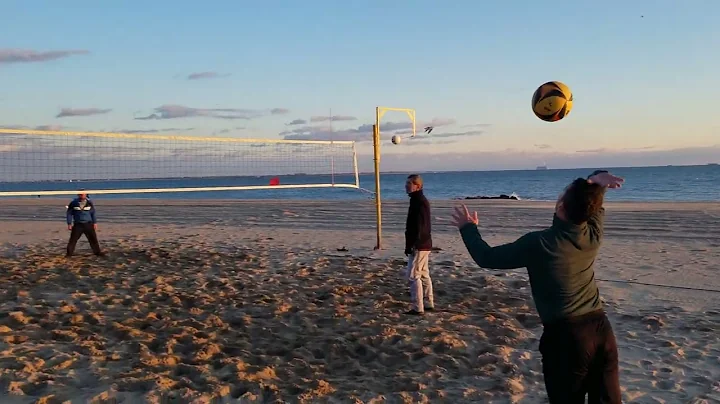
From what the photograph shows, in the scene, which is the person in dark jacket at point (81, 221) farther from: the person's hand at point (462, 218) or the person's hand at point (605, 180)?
the person's hand at point (605, 180)

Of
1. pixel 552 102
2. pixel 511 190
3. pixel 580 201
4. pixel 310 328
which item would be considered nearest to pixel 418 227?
pixel 310 328

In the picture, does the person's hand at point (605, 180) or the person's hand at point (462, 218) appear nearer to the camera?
the person's hand at point (605, 180)

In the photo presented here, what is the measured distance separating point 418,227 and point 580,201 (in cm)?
340

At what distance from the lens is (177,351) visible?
4.80m

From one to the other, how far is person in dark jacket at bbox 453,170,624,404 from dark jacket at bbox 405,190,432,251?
324cm

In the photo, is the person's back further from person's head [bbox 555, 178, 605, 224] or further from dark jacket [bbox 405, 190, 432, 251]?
dark jacket [bbox 405, 190, 432, 251]

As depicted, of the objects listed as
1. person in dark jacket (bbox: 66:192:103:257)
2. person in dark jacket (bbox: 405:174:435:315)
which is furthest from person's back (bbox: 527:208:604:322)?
person in dark jacket (bbox: 66:192:103:257)

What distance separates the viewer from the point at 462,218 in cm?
287

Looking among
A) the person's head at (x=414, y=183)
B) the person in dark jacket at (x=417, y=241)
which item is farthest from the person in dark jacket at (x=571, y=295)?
the person's head at (x=414, y=183)

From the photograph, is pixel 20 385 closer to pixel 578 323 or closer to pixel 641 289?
pixel 578 323

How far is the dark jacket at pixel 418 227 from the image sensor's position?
19.6ft

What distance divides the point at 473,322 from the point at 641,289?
2.57 meters

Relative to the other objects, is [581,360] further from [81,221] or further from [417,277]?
[81,221]

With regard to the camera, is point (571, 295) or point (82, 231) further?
point (82, 231)
